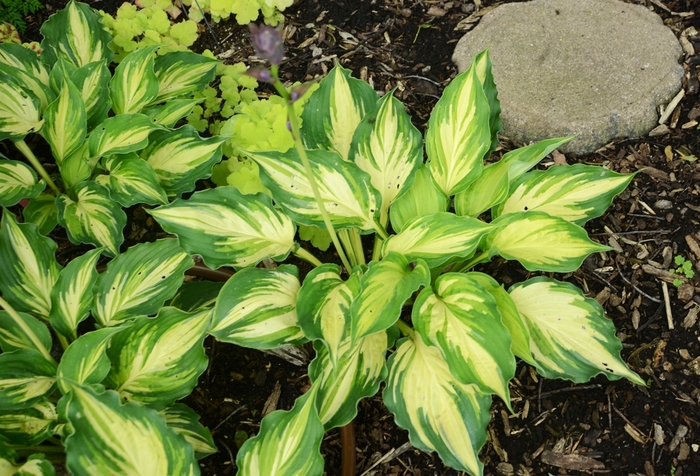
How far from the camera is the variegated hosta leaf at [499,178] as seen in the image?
171cm

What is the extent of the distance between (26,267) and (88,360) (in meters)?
0.48

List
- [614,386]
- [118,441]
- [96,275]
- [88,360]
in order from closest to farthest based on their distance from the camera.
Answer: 1. [118,441]
2. [88,360]
3. [96,275]
4. [614,386]

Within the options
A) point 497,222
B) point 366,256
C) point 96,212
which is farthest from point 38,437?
point 497,222

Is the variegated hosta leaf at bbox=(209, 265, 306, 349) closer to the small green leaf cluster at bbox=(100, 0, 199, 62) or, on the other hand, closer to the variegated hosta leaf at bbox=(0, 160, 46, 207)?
the variegated hosta leaf at bbox=(0, 160, 46, 207)

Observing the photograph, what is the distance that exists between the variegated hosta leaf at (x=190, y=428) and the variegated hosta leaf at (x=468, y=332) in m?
0.73

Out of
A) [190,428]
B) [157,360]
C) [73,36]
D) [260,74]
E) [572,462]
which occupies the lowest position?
[572,462]

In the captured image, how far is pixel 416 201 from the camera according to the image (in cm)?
182

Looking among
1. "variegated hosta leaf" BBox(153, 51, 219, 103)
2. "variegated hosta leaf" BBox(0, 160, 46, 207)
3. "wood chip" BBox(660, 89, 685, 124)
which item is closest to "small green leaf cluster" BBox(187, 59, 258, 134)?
"variegated hosta leaf" BBox(153, 51, 219, 103)

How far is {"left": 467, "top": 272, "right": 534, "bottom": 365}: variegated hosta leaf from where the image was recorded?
1.50 meters

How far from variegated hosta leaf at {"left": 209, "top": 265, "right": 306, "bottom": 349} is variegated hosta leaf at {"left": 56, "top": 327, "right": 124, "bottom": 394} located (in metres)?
0.28

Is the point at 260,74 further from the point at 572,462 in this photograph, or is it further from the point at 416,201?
the point at 572,462

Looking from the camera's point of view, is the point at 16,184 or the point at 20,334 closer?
the point at 20,334

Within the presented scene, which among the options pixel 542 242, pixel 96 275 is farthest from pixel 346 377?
pixel 96 275

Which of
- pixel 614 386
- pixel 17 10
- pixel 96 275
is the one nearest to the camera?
pixel 96 275
